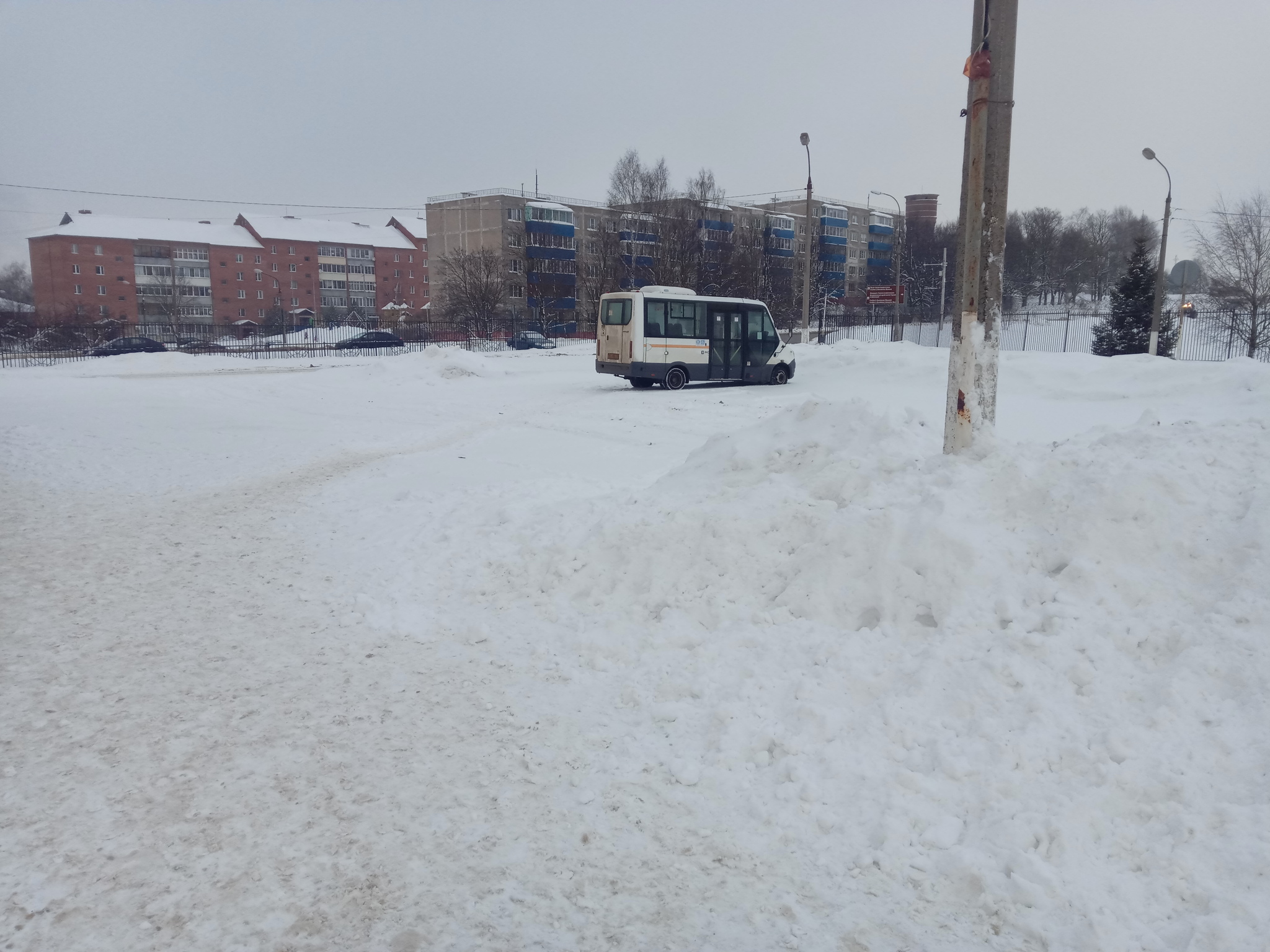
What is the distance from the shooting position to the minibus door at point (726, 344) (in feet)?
79.7

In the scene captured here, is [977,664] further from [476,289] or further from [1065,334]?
[476,289]

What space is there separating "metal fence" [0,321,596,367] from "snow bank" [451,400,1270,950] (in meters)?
43.1

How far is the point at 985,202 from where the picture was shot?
257 inches

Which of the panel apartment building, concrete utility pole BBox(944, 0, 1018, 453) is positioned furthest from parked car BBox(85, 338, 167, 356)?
concrete utility pole BBox(944, 0, 1018, 453)

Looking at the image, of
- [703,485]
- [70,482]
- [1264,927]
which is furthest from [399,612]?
[70,482]

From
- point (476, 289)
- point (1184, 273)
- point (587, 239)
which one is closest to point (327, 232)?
point (587, 239)

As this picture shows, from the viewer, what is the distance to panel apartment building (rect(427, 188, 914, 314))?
69062 mm

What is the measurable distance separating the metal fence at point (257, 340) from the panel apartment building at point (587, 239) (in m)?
8.77

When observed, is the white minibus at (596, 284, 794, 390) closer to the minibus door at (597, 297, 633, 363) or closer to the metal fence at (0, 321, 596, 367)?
the minibus door at (597, 297, 633, 363)

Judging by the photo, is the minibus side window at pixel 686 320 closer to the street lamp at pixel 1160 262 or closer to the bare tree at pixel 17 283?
the street lamp at pixel 1160 262

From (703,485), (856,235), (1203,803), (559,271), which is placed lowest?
(1203,803)

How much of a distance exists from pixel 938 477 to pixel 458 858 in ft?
13.0

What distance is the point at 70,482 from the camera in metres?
11.1

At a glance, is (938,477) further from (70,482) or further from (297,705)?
(70,482)
